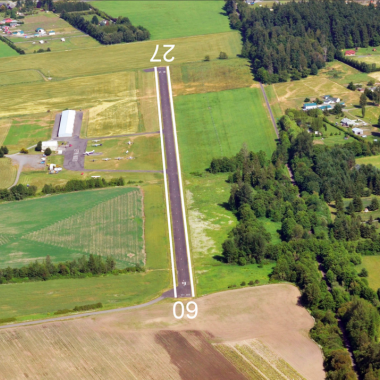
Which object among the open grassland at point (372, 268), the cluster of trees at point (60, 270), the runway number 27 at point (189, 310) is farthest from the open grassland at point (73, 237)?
the open grassland at point (372, 268)

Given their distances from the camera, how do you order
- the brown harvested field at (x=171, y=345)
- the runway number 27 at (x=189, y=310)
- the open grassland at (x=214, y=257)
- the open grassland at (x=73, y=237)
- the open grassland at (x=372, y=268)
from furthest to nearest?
1. the open grassland at (x=73, y=237)
2. the open grassland at (x=372, y=268)
3. the open grassland at (x=214, y=257)
4. the runway number 27 at (x=189, y=310)
5. the brown harvested field at (x=171, y=345)

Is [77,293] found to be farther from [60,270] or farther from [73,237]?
[73,237]

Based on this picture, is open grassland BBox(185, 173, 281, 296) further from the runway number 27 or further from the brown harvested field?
the brown harvested field

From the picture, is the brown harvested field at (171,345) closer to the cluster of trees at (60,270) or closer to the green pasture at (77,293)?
the green pasture at (77,293)

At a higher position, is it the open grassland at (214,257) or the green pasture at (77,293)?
the green pasture at (77,293)

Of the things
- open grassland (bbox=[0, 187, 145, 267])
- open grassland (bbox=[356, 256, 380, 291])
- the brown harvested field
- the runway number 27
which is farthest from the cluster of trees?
open grassland (bbox=[356, 256, 380, 291])

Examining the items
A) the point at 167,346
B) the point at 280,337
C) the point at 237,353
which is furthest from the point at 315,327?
the point at 167,346
